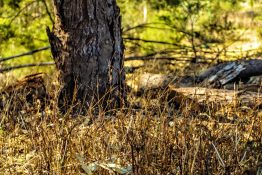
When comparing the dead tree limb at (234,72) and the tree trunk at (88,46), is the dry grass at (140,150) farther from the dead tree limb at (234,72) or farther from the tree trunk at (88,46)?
the dead tree limb at (234,72)

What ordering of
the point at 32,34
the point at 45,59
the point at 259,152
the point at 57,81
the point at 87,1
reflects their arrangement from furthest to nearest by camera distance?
the point at 45,59 < the point at 32,34 < the point at 57,81 < the point at 87,1 < the point at 259,152

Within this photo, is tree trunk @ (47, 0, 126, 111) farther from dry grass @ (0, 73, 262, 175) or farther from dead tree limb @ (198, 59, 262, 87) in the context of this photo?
dead tree limb @ (198, 59, 262, 87)

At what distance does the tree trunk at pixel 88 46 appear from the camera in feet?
12.7

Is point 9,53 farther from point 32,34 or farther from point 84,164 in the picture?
point 84,164

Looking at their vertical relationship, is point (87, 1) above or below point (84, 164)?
above

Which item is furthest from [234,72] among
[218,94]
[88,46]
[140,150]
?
[140,150]

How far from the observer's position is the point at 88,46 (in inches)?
155

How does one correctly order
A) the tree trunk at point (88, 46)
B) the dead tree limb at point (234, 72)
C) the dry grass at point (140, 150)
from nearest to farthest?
the dry grass at point (140, 150)
the tree trunk at point (88, 46)
the dead tree limb at point (234, 72)

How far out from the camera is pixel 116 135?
2.76 metres

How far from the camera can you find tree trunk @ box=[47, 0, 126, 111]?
3.87 m

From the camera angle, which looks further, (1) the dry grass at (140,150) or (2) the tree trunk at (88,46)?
(2) the tree trunk at (88,46)

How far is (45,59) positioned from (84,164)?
7224mm

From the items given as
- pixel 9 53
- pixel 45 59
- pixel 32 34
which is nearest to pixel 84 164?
pixel 32 34

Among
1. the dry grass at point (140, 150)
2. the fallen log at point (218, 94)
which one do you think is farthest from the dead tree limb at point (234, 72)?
the dry grass at point (140, 150)
